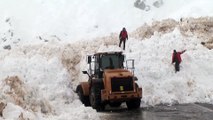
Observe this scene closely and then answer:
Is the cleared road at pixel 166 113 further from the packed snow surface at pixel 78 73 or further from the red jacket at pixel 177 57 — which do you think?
the red jacket at pixel 177 57

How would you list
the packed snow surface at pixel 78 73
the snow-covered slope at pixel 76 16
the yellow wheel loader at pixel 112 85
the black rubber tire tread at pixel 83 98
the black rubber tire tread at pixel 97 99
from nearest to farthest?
the packed snow surface at pixel 78 73, the yellow wheel loader at pixel 112 85, the black rubber tire tread at pixel 97 99, the black rubber tire tread at pixel 83 98, the snow-covered slope at pixel 76 16

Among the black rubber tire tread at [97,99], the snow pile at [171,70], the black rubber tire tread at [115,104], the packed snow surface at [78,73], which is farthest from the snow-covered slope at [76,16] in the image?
the black rubber tire tread at [97,99]

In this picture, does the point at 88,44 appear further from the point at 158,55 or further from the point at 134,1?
the point at 134,1

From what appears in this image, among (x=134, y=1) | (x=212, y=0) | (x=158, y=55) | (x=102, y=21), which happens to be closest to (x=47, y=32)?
(x=102, y=21)

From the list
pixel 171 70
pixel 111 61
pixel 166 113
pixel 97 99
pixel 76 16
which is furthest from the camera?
pixel 76 16

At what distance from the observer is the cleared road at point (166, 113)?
56.7 ft

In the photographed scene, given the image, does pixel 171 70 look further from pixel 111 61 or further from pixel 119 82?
pixel 119 82

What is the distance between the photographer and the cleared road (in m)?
17.3

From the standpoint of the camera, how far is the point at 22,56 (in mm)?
27859

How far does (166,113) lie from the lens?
18.3 metres

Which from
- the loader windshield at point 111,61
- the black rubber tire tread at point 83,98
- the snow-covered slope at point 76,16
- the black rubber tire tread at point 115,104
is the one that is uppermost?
the snow-covered slope at point 76,16

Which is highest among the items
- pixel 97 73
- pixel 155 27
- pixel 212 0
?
pixel 212 0

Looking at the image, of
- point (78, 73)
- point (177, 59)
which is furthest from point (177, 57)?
point (78, 73)

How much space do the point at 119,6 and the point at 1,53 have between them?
26.8m
